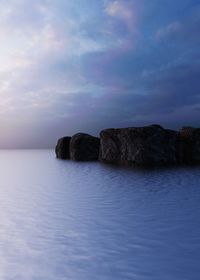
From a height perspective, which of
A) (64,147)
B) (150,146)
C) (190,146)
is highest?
(64,147)

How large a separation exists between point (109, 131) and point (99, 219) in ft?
121

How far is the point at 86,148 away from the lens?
5941cm

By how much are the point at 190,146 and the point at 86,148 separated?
1854cm

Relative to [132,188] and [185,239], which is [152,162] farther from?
[185,239]

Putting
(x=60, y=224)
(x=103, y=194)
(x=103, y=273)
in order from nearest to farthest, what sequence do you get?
1. (x=103, y=273)
2. (x=60, y=224)
3. (x=103, y=194)

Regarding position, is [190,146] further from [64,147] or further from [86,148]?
[64,147]

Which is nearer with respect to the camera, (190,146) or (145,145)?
(145,145)

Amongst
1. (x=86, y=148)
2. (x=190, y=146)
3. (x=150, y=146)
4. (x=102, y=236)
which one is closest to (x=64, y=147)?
(x=86, y=148)

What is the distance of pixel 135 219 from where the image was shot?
43.8 ft

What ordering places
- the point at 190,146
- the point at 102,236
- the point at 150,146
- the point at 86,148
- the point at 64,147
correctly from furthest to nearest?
the point at 64,147, the point at 86,148, the point at 190,146, the point at 150,146, the point at 102,236

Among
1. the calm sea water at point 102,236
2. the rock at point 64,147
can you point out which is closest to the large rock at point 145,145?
the rock at point 64,147

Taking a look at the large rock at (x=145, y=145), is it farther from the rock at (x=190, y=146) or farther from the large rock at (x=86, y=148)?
the large rock at (x=86, y=148)

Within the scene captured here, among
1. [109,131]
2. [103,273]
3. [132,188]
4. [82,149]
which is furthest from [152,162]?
[103,273]

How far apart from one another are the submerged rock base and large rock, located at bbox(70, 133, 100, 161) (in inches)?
157
